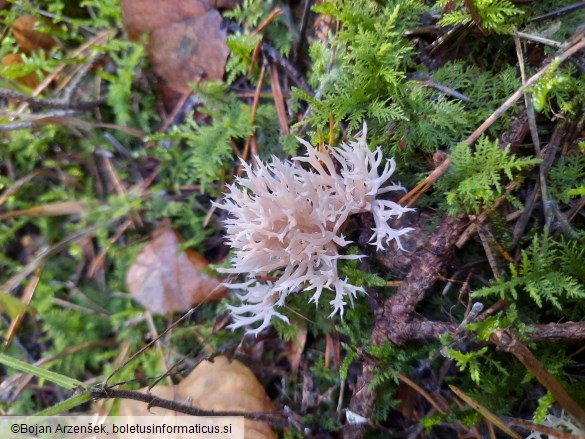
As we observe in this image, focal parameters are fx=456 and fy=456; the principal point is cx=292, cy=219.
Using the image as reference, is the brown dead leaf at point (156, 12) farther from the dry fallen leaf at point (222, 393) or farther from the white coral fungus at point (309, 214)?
the dry fallen leaf at point (222, 393)

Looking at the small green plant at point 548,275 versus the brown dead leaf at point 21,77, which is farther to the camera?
the brown dead leaf at point 21,77

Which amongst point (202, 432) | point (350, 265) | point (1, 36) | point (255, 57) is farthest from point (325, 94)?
point (1, 36)

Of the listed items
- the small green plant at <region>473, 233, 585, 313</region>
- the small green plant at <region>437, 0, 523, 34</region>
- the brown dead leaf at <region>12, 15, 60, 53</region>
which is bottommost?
the small green plant at <region>473, 233, 585, 313</region>

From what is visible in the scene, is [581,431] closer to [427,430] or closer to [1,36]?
[427,430]

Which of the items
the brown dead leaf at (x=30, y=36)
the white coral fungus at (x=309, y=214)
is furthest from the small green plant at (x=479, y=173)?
the brown dead leaf at (x=30, y=36)

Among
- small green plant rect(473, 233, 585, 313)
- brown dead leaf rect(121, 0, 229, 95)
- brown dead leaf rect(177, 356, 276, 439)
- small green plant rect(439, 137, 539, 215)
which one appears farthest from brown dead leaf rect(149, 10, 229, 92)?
small green plant rect(473, 233, 585, 313)

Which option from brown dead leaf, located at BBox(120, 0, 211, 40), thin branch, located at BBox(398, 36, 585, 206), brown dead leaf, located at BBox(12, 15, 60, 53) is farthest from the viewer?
brown dead leaf, located at BBox(12, 15, 60, 53)

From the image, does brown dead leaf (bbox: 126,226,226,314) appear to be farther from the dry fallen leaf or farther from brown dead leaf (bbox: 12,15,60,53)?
brown dead leaf (bbox: 12,15,60,53)

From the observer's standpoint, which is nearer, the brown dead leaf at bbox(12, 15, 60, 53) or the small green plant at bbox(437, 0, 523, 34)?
the small green plant at bbox(437, 0, 523, 34)
